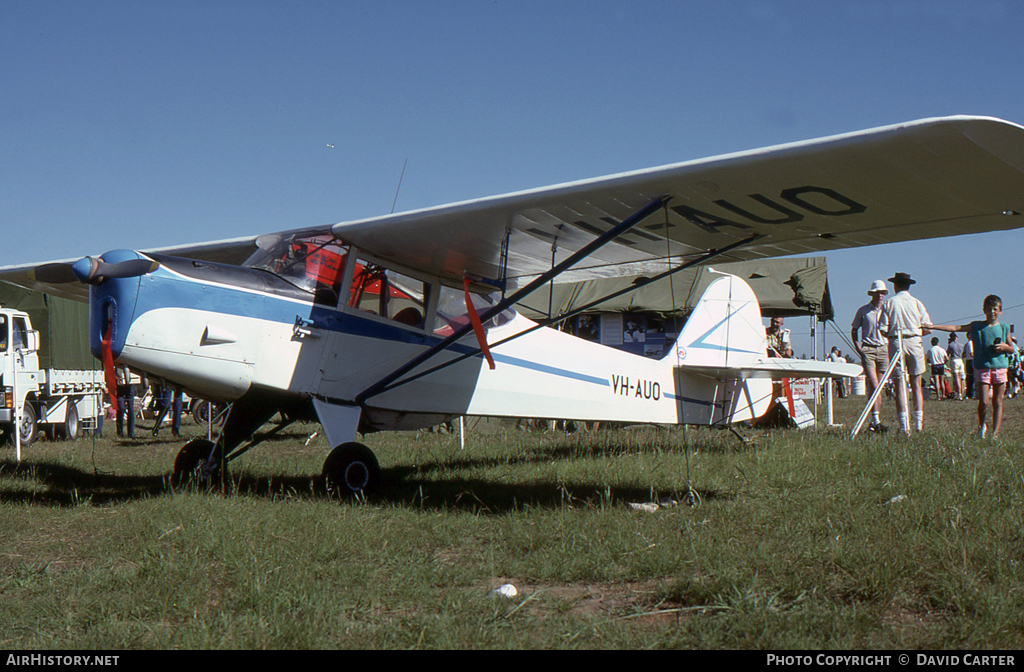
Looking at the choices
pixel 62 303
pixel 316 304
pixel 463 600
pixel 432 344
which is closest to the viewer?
pixel 463 600

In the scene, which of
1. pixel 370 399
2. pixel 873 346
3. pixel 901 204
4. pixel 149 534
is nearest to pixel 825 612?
pixel 901 204

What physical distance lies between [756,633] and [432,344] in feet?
14.3

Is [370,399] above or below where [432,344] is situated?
below

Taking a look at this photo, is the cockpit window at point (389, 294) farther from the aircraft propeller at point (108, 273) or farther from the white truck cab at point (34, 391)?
the white truck cab at point (34, 391)

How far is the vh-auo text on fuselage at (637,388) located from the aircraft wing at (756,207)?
1.31 meters

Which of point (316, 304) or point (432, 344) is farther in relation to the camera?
point (432, 344)

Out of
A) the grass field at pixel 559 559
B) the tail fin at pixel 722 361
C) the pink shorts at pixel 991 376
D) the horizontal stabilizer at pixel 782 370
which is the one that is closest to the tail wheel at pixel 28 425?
the grass field at pixel 559 559

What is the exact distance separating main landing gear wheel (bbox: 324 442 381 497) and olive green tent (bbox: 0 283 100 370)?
12360 millimetres

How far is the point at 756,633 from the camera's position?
2.57 meters

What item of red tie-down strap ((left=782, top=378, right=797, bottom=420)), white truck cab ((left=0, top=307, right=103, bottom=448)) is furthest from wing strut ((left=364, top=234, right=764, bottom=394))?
white truck cab ((left=0, top=307, right=103, bottom=448))

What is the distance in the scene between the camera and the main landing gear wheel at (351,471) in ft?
18.6
